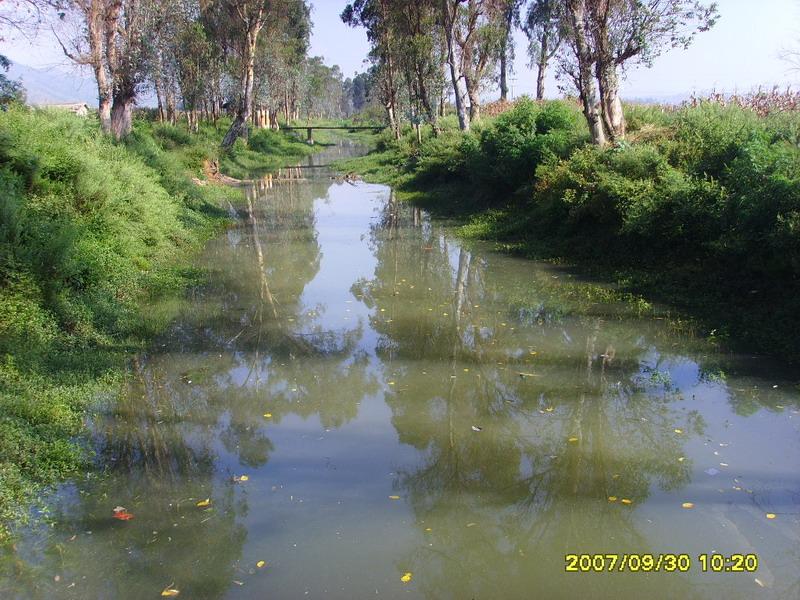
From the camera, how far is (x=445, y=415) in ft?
20.3

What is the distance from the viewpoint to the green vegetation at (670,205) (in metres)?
8.24

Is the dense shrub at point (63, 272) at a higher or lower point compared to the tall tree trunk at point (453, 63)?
lower

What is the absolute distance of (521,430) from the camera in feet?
19.2

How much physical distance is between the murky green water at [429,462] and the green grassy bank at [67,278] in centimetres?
37

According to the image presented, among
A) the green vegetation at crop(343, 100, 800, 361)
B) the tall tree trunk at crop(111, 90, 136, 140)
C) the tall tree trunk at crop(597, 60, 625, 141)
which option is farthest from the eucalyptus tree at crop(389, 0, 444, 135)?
the tall tree trunk at crop(597, 60, 625, 141)

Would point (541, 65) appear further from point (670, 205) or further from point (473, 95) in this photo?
point (670, 205)

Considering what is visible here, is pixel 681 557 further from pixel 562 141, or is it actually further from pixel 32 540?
pixel 562 141

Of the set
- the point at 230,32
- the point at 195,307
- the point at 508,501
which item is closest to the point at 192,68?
the point at 230,32
